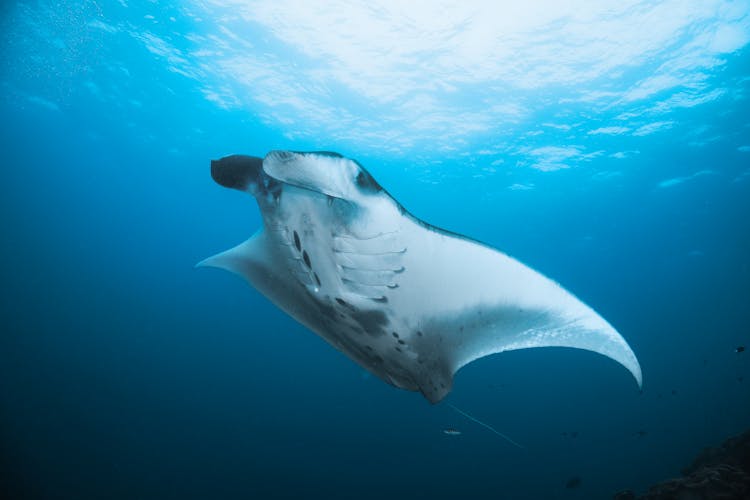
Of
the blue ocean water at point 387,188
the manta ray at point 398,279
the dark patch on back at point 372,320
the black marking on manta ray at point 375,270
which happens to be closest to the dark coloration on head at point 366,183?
the manta ray at point 398,279

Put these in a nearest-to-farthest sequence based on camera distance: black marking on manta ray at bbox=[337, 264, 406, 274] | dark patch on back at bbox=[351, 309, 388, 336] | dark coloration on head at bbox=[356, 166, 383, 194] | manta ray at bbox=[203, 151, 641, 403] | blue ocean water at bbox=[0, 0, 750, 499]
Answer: dark coloration on head at bbox=[356, 166, 383, 194]
manta ray at bbox=[203, 151, 641, 403]
black marking on manta ray at bbox=[337, 264, 406, 274]
dark patch on back at bbox=[351, 309, 388, 336]
blue ocean water at bbox=[0, 0, 750, 499]

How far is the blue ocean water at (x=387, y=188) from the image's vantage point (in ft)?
32.2

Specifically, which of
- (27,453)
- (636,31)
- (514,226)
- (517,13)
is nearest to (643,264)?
(514,226)

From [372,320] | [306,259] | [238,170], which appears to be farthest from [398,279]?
[238,170]

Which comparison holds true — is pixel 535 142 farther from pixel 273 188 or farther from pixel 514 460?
pixel 514 460

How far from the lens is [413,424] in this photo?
25906mm

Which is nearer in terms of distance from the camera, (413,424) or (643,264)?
(643,264)

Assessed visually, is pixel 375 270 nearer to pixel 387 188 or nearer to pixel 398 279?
pixel 398 279

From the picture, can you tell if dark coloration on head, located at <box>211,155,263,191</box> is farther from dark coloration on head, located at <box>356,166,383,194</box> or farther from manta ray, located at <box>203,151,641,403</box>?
dark coloration on head, located at <box>356,166,383,194</box>

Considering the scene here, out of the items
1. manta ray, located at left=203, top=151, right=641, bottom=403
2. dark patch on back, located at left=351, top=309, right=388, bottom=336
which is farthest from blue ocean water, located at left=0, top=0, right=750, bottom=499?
dark patch on back, located at left=351, top=309, right=388, bottom=336

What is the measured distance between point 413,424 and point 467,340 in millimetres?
26515

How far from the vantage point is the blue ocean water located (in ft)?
32.2

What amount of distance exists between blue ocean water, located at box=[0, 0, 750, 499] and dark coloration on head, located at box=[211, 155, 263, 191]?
3.11m

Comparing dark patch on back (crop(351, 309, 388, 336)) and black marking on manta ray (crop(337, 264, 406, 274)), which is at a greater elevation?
black marking on manta ray (crop(337, 264, 406, 274))
